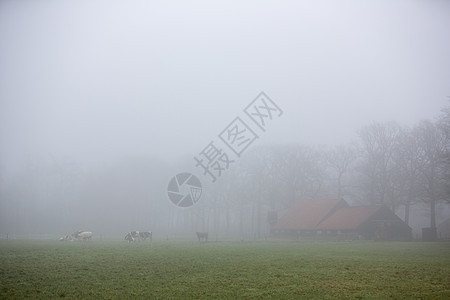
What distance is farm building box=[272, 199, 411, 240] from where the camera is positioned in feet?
204

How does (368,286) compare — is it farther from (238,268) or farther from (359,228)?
(359,228)

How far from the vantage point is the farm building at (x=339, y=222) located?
6219cm

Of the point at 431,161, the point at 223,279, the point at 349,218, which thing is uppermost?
the point at 431,161

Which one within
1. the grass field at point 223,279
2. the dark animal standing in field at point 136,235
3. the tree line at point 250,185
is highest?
the tree line at point 250,185

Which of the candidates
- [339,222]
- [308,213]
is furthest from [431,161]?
[308,213]

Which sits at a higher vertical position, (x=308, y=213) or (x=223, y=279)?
(x=223, y=279)

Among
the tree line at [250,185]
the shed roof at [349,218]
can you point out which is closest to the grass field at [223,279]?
the tree line at [250,185]

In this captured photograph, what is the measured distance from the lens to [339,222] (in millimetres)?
66188

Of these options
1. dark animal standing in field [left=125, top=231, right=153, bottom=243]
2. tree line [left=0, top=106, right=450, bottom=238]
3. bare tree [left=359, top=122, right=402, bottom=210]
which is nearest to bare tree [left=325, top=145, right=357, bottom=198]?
tree line [left=0, top=106, right=450, bottom=238]

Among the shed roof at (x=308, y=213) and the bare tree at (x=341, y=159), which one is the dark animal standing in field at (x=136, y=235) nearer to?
the shed roof at (x=308, y=213)

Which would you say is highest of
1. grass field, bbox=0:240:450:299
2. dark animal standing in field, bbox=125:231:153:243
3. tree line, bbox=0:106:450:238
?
tree line, bbox=0:106:450:238


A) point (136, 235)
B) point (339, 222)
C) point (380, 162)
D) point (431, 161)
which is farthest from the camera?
point (380, 162)

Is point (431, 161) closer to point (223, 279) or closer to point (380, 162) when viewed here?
point (380, 162)

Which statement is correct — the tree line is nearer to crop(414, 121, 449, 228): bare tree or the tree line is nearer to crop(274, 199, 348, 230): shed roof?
crop(414, 121, 449, 228): bare tree
